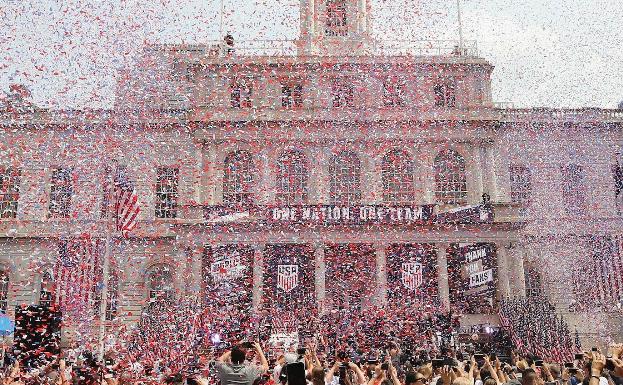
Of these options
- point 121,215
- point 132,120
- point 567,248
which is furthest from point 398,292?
point 132,120

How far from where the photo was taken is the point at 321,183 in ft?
108

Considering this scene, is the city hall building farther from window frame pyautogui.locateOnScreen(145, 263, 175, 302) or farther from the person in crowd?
the person in crowd

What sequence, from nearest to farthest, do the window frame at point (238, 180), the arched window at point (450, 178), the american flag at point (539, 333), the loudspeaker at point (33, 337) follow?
1. the loudspeaker at point (33, 337)
2. the american flag at point (539, 333)
3. the window frame at point (238, 180)
4. the arched window at point (450, 178)

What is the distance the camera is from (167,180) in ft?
113

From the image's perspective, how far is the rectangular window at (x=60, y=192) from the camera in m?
34.3

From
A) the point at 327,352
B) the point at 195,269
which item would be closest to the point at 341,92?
the point at 195,269

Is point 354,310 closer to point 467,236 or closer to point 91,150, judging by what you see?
point 467,236

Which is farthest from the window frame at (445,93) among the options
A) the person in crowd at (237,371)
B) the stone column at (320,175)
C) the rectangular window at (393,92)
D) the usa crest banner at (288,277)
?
the person in crowd at (237,371)

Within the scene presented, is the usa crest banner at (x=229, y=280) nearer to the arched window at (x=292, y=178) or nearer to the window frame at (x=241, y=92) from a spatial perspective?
the arched window at (x=292, y=178)

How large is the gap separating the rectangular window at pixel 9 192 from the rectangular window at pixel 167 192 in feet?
25.3

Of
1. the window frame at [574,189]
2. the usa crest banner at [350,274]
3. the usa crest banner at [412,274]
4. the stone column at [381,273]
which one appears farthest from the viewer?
the window frame at [574,189]

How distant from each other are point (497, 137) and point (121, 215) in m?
22.5

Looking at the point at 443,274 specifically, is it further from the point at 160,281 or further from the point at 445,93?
the point at 160,281

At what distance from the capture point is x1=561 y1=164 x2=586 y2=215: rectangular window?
34219 mm
